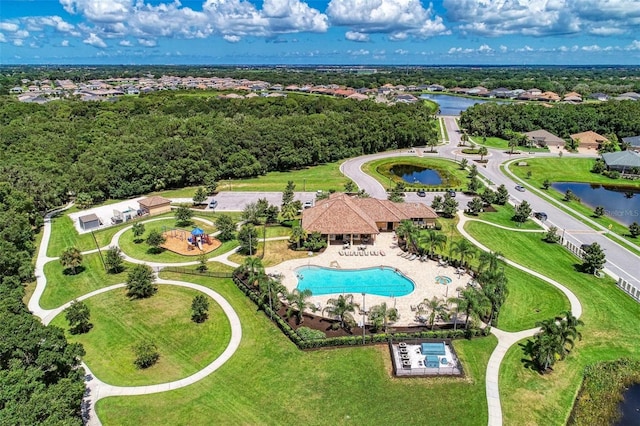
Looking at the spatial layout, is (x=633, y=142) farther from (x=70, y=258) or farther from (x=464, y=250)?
(x=70, y=258)

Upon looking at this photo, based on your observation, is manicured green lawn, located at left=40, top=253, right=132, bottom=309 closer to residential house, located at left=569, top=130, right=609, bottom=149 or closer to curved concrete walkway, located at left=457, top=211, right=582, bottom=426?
curved concrete walkway, located at left=457, top=211, right=582, bottom=426

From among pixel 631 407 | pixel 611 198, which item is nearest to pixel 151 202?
pixel 631 407

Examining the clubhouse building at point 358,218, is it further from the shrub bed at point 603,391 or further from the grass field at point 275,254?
the shrub bed at point 603,391

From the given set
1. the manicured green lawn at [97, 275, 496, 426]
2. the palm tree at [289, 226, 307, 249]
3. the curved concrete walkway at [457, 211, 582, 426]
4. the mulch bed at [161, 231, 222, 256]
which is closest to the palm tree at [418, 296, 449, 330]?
the manicured green lawn at [97, 275, 496, 426]

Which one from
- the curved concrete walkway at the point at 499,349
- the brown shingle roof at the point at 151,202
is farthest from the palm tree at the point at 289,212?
the curved concrete walkway at the point at 499,349

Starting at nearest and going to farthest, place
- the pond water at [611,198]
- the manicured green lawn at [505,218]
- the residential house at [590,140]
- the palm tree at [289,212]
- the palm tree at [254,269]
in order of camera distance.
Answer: the palm tree at [254,269] → the palm tree at [289,212] → the manicured green lawn at [505,218] → the pond water at [611,198] → the residential house at [590,140]

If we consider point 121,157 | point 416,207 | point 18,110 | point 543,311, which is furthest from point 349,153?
point 18,110
